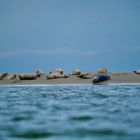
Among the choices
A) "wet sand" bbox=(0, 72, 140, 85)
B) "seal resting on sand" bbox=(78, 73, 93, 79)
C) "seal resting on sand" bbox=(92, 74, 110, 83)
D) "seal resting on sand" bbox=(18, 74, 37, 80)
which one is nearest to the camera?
"seal resting on sand" bbox=(92, 74, 110, 83)

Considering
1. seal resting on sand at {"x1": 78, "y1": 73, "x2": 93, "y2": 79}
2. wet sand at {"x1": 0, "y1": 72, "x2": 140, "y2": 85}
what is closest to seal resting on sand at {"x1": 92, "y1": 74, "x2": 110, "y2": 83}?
wet sand at {"x1": 0, "y1": 72, "x2": 140, "y2": 85}

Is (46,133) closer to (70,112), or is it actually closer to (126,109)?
(70,112)

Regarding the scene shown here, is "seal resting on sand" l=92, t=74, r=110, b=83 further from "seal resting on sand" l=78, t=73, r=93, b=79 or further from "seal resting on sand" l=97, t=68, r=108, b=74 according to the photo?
"seal resting on sand" l=78, t=73, r=93, b=79

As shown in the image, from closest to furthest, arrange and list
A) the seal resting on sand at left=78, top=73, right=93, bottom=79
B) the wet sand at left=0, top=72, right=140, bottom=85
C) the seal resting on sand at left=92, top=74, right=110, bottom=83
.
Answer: the seal resting on sand at left=92, top=74, right=110, bottom=83 < the wet sand at left=0, top=72, right=140, bottom=85 < the seal resting on sand at left=78, top=73, right=93, bottom=79

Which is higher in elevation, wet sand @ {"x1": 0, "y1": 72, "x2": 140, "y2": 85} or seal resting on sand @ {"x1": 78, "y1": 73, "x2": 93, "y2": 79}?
seal resting on sand @ {"x1": 78, "y1": 73, "x2": 93, "y2": 79}

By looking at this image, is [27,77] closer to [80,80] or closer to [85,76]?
[80,80]

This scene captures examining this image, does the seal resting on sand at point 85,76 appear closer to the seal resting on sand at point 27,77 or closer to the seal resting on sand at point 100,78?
the seal resting on sand at point 100,78

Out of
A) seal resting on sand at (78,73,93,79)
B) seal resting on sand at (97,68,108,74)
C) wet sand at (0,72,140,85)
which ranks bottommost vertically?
wet sand at (0,72,140,85)

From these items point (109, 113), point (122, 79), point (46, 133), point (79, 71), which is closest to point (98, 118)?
point (109, 113)

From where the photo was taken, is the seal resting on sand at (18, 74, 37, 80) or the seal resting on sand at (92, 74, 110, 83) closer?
the seal resting on sand at (92, 74, 110, 83)

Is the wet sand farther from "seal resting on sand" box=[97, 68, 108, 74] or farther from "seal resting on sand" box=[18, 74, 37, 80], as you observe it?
"seal resting on sand" box=[97, 68, 108, 74]

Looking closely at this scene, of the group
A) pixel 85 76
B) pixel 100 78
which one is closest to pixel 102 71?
pixel 85 76

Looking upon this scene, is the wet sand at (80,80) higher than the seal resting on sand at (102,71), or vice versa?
the seal resting on sand at (102,71)

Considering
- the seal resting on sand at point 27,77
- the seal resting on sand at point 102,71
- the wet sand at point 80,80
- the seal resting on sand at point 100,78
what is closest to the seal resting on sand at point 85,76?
the wet sand at point 80,80
